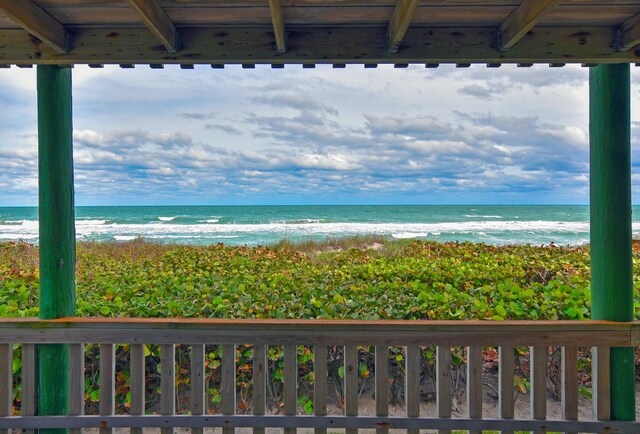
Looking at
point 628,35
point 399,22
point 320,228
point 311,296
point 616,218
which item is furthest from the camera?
point 320,228

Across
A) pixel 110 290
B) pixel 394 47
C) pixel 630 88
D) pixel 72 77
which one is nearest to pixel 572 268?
pixel 630 88

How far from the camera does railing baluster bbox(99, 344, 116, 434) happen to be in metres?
1.76

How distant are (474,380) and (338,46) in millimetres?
1754

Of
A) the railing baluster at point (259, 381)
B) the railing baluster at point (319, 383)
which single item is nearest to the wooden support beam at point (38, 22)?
the railing baluster at point (259, 381)

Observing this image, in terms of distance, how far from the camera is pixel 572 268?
2746 mm

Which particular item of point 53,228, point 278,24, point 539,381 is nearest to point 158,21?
point 278,24

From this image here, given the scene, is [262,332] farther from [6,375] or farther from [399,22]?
[399,22]

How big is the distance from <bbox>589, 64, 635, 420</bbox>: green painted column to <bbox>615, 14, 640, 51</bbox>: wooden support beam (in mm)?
155

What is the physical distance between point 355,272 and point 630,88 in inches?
74.2

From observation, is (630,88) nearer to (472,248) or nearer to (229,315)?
(472,248)

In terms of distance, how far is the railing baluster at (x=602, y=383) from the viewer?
175 cm

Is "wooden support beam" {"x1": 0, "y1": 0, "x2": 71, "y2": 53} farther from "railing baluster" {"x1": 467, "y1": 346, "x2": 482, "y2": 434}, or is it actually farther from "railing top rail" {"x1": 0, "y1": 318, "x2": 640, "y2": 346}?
"railing baluster" {"x1": 467, "y1": 346, "x2": 482, "y2": 434}

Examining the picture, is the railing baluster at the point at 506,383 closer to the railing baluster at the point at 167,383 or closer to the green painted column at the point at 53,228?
the railing baluster at the point at 167,383

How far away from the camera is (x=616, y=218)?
1.75 meters
